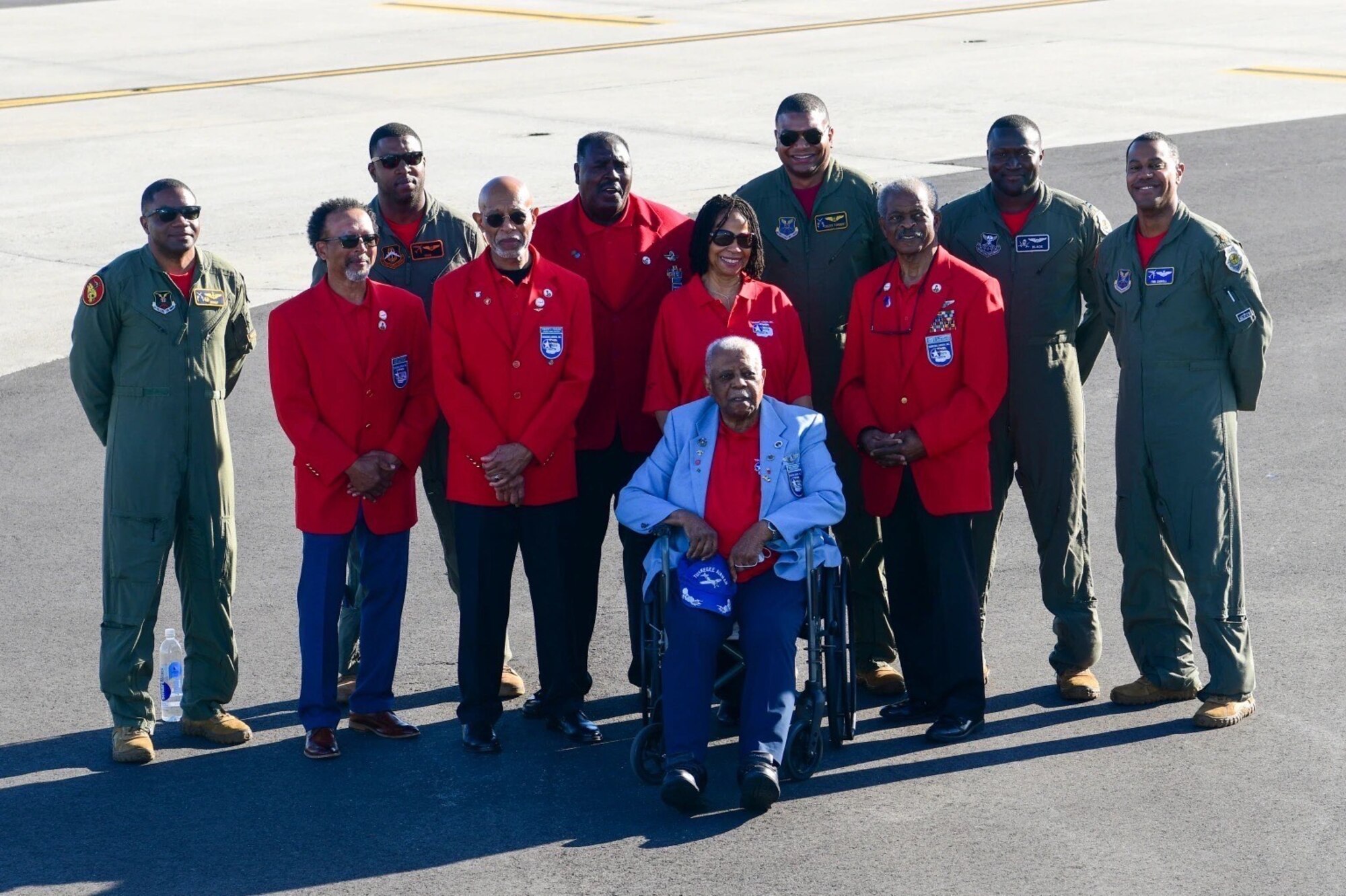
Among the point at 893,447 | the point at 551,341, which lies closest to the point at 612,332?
the point at 551,341

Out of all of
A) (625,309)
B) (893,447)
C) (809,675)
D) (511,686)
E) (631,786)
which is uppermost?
(625,309)

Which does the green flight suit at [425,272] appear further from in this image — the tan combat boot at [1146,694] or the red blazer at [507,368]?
the tan combat boot at [1146,694]

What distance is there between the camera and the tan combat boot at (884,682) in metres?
7.30

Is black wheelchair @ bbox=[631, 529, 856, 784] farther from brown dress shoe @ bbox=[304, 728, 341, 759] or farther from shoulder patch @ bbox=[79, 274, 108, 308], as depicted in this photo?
shoulder patch @ bbox=[79, 274, 108, 308]

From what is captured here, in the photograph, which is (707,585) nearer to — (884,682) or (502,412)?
(502,412)

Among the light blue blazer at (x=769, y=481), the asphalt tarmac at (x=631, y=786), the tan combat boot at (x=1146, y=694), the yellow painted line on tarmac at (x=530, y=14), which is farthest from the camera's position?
the yellow painted line on tarmac at (x=530, y=14)

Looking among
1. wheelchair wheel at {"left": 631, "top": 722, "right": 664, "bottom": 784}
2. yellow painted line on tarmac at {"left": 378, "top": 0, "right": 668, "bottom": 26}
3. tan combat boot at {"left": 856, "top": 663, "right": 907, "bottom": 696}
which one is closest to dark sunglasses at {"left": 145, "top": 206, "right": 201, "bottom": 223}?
wheelchair wheel at {"left": 631, "top": 722, "right": 664, "bottom": 784}

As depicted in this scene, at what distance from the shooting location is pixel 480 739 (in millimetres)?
6715

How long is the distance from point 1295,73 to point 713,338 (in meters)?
18.8

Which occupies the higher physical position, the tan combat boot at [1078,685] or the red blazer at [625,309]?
the red blazer at [625,309]

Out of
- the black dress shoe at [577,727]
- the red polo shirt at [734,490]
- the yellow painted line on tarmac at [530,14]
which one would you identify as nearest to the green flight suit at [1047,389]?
the red polo shirt at [734,490]

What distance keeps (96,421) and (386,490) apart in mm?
1183

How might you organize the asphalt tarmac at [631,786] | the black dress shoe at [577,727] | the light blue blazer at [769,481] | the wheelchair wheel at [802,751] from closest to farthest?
1. the asphalt tarmac at [631,786]
2. the wheelchair wheel at [802,751]
3. the light blue blazer at [769,481]
4. the black dress shoe at [577,727]

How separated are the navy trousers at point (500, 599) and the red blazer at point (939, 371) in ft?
4.25
